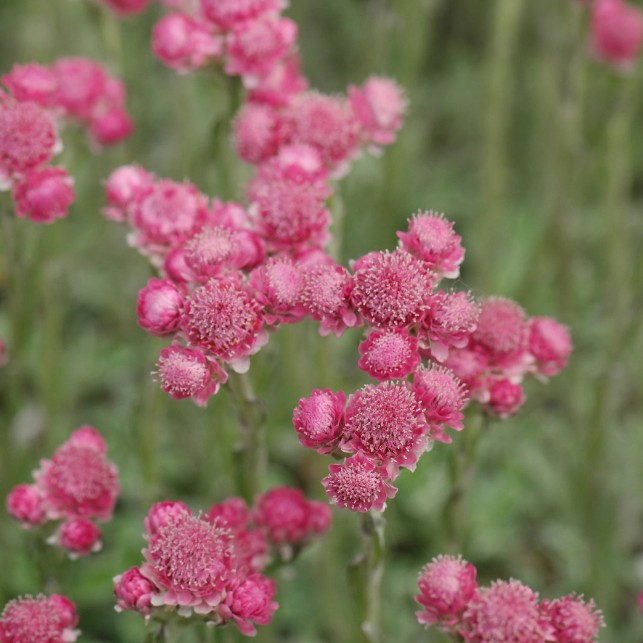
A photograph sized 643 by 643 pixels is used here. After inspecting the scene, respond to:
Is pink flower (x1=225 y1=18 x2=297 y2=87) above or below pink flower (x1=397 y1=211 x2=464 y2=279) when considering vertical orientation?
above

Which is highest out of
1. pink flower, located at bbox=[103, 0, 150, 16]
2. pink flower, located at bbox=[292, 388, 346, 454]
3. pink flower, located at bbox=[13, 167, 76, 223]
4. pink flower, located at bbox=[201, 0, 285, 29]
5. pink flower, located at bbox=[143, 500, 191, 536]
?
pink flower, located at bbox=[103, 0, 150, 16]

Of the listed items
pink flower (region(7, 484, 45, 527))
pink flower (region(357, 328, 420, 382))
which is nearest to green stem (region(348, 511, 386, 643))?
pink flower (region(357, 328, 420, 382))

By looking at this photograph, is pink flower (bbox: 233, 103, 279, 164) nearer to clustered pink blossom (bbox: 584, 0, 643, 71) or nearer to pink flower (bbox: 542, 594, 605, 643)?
pink flower (bbox: 542, 594, 605, 643)

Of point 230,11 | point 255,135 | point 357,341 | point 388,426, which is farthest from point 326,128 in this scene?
point 357,341

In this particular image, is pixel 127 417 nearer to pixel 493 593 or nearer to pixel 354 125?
pixel 354 125

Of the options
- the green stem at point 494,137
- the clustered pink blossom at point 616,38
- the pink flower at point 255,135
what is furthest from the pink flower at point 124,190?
the clustered pink blossom at point 616,38

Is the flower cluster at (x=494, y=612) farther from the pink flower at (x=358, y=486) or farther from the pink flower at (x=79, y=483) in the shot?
the pink flower at (x=79, y=483)
